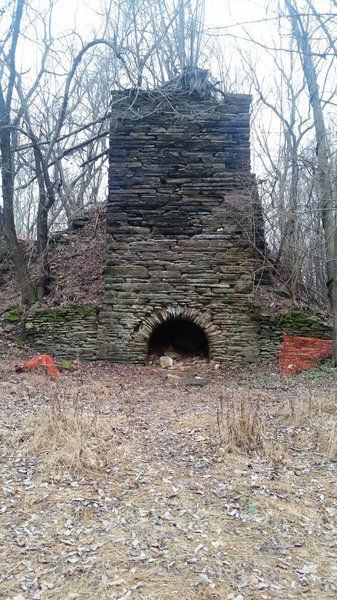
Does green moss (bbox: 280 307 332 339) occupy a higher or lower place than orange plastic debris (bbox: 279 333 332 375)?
higher

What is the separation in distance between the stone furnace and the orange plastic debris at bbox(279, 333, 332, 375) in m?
0.62

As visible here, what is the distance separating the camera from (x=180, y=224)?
32.8ft

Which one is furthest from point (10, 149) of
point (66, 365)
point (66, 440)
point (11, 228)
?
point (66, 440)

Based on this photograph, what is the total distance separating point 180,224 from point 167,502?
7.13 m

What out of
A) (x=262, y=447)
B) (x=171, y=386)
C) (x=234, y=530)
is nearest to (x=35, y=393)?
(x=171, y=386)

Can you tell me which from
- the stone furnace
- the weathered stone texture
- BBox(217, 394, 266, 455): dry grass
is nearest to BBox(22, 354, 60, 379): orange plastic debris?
the weathered stone texture

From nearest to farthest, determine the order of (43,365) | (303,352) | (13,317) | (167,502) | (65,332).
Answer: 1. (167,502)
2. (43,365)
3. (303,352)
4. (65,332)
5. (13,317)

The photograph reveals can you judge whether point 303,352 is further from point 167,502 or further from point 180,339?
point 167,502

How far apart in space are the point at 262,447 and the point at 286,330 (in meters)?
5.42

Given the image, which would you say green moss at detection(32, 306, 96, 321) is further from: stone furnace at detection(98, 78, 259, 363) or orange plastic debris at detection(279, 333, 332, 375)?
orange plastic debris at detection(279, 333, 332, 375)

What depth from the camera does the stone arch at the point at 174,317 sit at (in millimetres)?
9750

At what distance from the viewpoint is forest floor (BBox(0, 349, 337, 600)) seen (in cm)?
275

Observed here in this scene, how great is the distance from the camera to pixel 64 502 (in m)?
3.59

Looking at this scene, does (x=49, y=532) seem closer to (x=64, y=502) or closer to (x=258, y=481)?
(x=64, y=502)
